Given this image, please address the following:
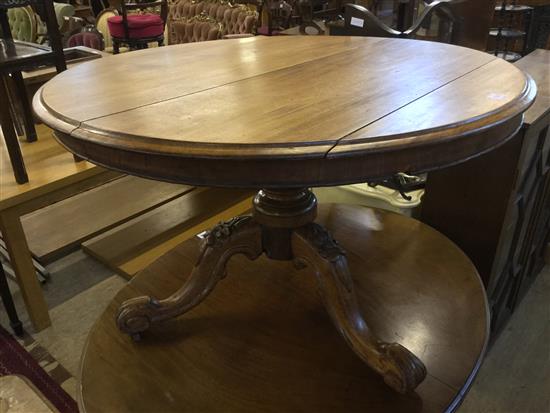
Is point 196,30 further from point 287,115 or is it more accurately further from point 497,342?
point 287,115

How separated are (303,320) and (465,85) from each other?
486 millimetres

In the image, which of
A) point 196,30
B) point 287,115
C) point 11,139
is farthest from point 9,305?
point 196,30

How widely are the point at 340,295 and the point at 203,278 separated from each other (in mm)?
251

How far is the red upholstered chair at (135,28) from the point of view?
412 cm

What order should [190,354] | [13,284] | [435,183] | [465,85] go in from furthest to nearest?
1. [13,284]
2. [435,183]
3. [190,354]
4. [465,85]

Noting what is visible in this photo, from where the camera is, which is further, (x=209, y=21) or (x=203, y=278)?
(x=209, y=21)

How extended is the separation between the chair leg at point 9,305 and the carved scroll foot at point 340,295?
109 centimetres

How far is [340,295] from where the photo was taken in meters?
0.77

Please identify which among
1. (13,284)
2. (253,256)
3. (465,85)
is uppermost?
(465,85)

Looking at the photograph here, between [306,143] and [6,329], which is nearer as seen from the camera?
[306,143]

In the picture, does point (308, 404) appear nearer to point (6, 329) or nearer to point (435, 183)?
point (435, 183)

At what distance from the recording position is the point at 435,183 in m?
1.20

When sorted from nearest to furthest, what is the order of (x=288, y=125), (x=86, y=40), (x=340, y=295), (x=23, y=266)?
(x=288, y=125) < (x=340, y=295) < (x=23, y=266) < (x=86, y=40)

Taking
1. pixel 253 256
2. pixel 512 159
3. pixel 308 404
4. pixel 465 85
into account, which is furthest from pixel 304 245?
pixel 512 159
